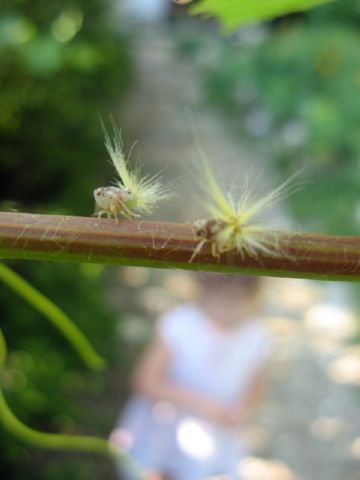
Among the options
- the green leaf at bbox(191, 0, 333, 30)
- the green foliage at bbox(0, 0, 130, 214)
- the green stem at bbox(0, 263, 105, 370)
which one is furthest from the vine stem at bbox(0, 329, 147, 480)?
the green foliage at bbox(0, 0, 130, 214)

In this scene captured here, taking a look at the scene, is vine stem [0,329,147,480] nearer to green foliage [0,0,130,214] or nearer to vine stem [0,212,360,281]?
vine stem [0,212,360,281]

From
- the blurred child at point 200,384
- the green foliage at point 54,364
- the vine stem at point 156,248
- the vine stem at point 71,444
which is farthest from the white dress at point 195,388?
the vine stem at point 156,248

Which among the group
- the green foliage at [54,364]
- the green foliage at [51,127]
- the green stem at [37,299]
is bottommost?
the green stem at [37,299]

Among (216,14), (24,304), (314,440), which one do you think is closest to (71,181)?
(24,304)

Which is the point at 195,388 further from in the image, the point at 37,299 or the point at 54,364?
the point at 37,299

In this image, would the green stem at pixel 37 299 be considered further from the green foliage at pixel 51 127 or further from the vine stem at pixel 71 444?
the green foliage at pixel 51 127

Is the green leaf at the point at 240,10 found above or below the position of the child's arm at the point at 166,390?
below

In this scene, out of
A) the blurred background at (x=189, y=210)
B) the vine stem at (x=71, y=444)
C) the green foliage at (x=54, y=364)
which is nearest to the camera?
the vine stem at (x=71, y=444)
